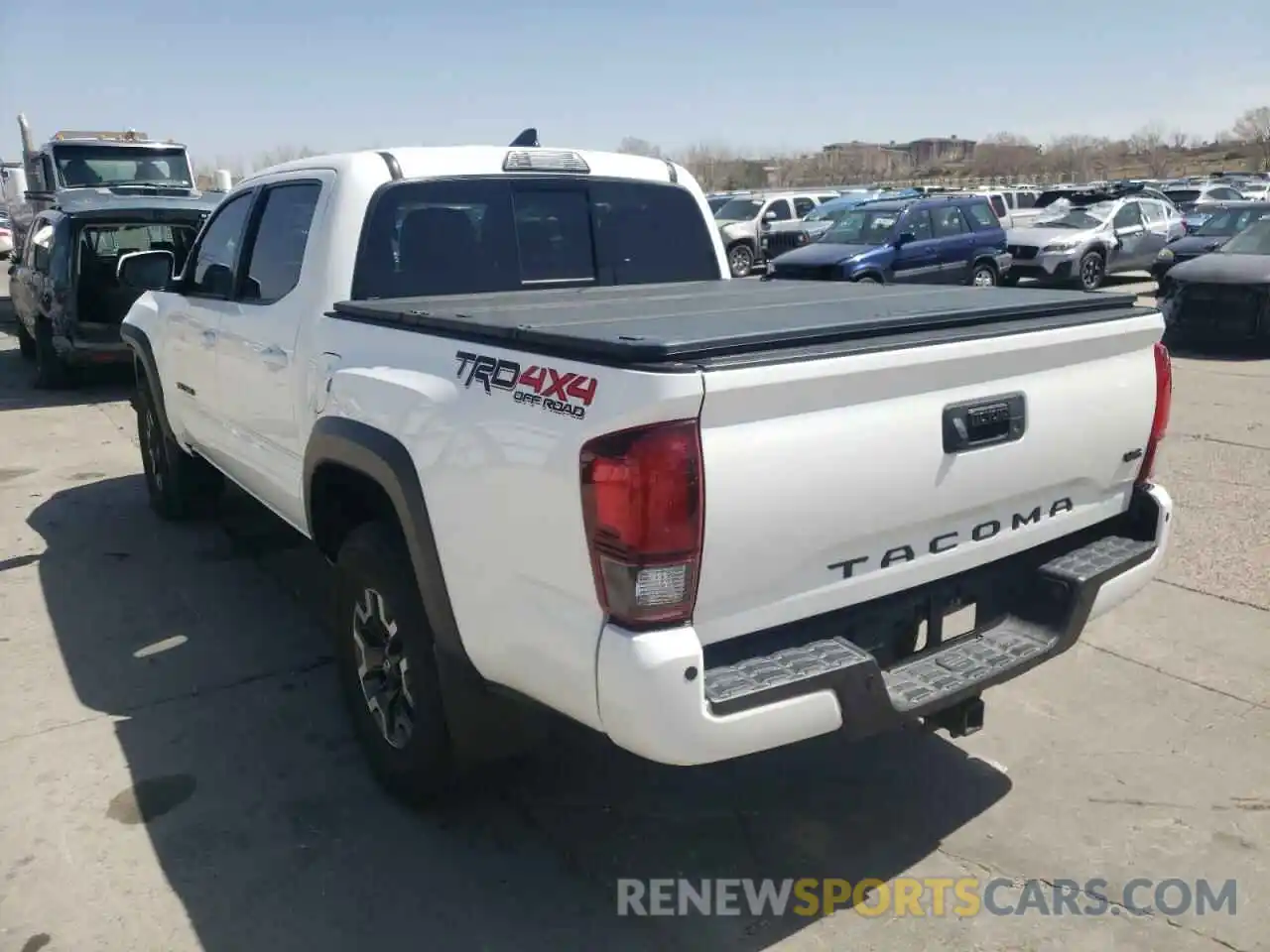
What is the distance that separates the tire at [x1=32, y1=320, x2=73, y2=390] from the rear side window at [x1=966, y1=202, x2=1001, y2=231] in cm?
1302

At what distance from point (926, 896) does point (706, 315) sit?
1730 mm

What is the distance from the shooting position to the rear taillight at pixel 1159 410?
3271mm

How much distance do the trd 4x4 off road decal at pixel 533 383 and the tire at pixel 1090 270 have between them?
17040 millimetres

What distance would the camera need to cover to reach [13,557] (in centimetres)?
586

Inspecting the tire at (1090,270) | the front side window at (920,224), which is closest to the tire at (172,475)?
the front side window at (920,224)

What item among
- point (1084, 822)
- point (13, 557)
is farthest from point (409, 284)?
point (13, 557)

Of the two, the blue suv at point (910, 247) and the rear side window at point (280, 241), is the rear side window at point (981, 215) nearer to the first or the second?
the blue suv at point (910, 247)

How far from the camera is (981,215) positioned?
1700 cm

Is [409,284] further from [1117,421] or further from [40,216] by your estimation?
[40,216]

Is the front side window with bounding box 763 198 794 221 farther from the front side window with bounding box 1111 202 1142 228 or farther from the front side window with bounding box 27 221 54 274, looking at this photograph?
the front side window with bounding box 27 221 54 274

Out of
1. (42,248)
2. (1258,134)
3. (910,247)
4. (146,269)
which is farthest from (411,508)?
(1258,134)

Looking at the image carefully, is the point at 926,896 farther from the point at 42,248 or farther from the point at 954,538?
the point at 42,248

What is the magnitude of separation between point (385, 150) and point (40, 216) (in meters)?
9.19

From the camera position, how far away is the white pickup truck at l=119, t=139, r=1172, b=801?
2277 millimetres
